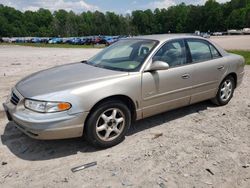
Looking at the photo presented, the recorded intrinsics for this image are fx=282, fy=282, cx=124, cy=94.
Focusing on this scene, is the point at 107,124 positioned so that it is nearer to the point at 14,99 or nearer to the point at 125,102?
the point at 125,102

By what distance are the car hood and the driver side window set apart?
81 centimetres

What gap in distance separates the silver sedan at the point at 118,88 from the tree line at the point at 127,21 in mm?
112703

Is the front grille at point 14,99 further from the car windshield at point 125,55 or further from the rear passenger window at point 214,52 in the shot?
the rear passenger window at point 214,52

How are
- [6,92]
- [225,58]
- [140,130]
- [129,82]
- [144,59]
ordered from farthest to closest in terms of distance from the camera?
[6,92] < [225,58] < [140,130] < [144,59] < [129,82]

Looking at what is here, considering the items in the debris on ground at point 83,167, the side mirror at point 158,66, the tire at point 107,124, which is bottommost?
the debris on ground at point 83,167

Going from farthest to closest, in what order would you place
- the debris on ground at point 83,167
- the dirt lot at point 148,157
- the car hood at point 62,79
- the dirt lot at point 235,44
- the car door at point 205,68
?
the dirt lot at point 235,44
the car door at point 205,68
the car hood at point 62,79
the debris on ground at point 83,167
the dirt lot at point 148,157

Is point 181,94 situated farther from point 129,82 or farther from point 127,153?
point 127,153

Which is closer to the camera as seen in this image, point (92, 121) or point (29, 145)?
point (92, 121)

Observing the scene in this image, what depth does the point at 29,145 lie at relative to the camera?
426 centimetres

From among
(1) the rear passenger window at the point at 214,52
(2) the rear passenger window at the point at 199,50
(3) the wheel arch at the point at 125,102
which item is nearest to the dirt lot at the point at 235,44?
(1) the rear passenger window at the point at 214,52

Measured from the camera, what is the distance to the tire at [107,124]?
3901 mm

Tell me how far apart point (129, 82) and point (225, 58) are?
8.56 feet

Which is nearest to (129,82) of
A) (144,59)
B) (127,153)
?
(144,59)

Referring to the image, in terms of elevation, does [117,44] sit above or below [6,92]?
above
